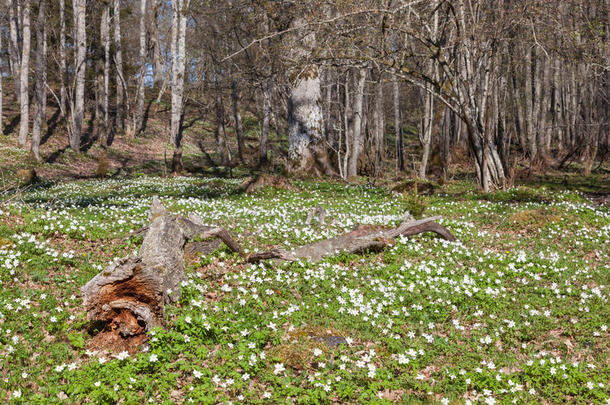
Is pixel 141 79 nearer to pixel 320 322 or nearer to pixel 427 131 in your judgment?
pixel 427 131

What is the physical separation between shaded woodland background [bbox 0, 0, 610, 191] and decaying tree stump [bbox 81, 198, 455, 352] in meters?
6.64

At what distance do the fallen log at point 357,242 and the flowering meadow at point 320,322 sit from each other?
0.82 feet

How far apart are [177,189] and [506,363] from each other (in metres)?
14.6

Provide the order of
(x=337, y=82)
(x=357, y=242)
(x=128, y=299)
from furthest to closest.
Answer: (x=337, y=82) < (x=357, y=242) < (x=128, y=299)

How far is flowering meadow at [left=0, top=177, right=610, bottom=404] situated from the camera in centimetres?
560

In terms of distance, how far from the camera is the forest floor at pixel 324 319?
561 cm

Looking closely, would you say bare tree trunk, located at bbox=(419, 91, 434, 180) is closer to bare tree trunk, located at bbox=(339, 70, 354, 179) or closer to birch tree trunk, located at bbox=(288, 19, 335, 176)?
bare tree trunk, located at bbox=(339, 70, 354, 179)

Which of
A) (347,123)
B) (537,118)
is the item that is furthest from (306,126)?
(537,118)

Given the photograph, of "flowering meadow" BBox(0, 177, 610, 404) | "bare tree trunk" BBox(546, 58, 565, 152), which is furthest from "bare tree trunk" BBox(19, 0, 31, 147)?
"bare tree trunk" BBox(546, 58, 565, 152)

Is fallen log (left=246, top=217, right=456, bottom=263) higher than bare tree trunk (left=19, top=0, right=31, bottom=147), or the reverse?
bare tree trunk (left=19, top=0, right=31, bottom=147)

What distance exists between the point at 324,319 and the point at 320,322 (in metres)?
0.11

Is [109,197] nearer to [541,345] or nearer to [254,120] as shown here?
[541,345]

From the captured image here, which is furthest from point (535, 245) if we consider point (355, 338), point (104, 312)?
point (104, 312)

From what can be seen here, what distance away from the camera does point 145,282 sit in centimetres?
673
